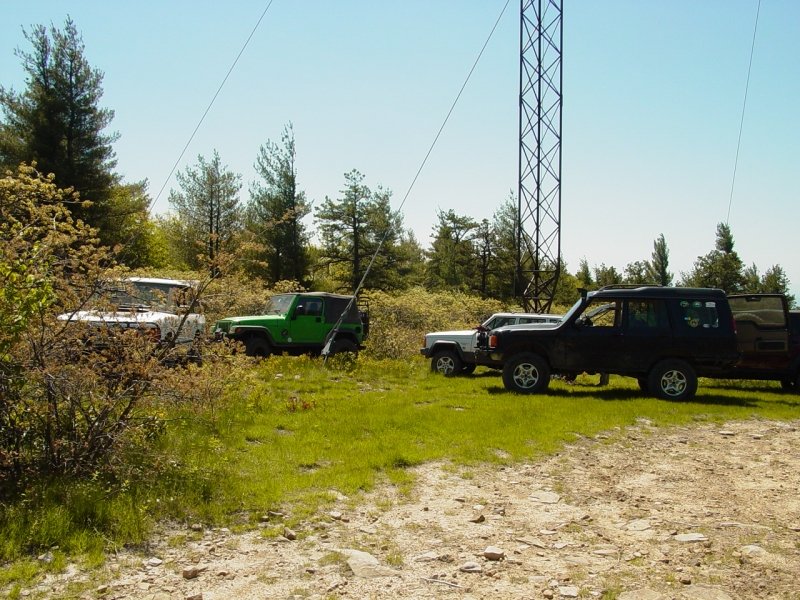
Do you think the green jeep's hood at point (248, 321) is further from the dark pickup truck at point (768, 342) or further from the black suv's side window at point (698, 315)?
the dark pickup truck at point (768, 342)

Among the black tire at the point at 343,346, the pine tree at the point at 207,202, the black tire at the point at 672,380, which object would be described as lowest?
the black tire at the point at 672,380

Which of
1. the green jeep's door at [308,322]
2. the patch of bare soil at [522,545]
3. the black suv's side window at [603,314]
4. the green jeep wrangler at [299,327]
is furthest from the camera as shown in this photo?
the green jeep's door at [308,322]

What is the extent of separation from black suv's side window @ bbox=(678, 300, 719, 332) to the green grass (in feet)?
4.60

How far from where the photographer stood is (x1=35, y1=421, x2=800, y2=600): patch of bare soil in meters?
4.07

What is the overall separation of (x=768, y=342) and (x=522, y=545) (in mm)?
10925

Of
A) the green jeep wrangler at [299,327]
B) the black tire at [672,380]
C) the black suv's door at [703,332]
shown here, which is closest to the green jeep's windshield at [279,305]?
the green jeep wrangler at [299,327]

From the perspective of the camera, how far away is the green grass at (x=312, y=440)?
4.90 metres

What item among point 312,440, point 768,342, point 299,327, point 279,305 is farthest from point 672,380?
point 279,305

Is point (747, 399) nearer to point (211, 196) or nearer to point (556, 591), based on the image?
point (556, 591)

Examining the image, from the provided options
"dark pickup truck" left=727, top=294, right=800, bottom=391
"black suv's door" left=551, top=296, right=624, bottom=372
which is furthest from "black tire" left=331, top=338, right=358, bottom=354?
"dark pickup truck" left=727, top=294, right=800, bottom=391

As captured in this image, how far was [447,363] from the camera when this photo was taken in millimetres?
15297

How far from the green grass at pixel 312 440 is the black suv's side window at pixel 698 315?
1401 millimetres

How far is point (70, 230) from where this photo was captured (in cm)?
567

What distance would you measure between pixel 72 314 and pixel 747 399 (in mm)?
11860
